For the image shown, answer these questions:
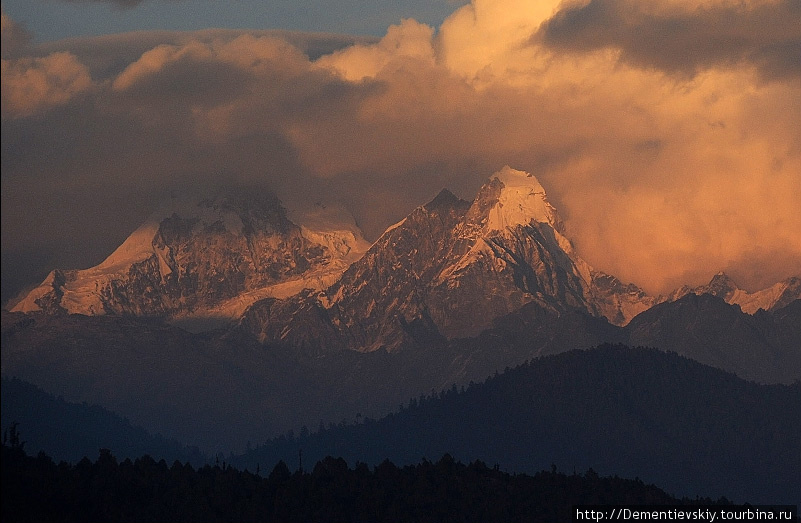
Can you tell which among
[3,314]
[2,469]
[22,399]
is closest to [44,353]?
[22,399]

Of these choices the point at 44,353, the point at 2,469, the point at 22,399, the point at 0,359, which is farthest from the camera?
the point at 44,353

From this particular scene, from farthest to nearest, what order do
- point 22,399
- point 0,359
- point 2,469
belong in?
point 22,399 → point 2,469 → point 0,359

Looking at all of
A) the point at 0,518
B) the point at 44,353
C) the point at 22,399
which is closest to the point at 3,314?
the point at 0,518

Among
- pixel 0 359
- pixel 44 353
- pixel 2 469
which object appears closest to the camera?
pixel 0 359

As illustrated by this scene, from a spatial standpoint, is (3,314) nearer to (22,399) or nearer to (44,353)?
(22,399)

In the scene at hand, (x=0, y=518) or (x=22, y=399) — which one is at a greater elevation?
(x=22, y=399)

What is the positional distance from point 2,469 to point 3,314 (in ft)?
62.8

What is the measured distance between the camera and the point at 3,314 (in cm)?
13250

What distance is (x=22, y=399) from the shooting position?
17725cm

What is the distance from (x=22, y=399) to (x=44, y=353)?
13.1 meters

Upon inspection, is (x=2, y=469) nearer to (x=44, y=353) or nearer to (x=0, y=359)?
(x=0, y=359)

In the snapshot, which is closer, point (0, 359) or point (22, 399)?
point (0, 359)

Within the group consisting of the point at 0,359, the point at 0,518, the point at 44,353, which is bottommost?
the point at 0,518

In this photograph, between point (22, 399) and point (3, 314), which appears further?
point (22, 399)
